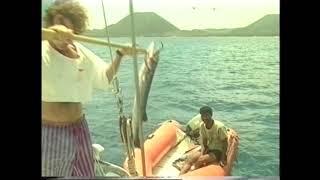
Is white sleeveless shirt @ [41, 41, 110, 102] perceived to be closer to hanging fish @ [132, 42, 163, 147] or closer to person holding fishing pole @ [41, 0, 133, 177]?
person holding fishing pole @ [41, 0, 133, 177]

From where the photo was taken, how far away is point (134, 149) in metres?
2.02

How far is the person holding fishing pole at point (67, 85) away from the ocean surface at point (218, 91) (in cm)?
6

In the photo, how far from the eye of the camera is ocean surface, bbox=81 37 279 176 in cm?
198

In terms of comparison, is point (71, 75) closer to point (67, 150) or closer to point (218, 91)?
point (67, 150)

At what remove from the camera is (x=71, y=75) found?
2.03 metres

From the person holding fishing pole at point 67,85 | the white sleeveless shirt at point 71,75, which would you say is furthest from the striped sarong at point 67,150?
the white sleeveless shirt at point 71,75

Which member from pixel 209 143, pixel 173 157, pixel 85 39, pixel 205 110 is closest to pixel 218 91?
pixel 205 110

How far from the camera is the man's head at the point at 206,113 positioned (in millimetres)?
1991

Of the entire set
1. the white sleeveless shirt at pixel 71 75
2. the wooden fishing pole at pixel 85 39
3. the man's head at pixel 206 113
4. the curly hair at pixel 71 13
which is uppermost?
the curly hair at pixel 71 13

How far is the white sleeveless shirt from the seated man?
43 cm

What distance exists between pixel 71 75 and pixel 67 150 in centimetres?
32

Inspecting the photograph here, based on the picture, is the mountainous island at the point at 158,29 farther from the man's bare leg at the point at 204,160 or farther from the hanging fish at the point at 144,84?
the man's bare leg at the point at 204,160

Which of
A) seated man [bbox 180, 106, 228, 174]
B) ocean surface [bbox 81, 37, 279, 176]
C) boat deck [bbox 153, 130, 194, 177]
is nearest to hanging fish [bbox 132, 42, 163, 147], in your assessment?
ocean surface [bbox 81, 37, 279, 176]
